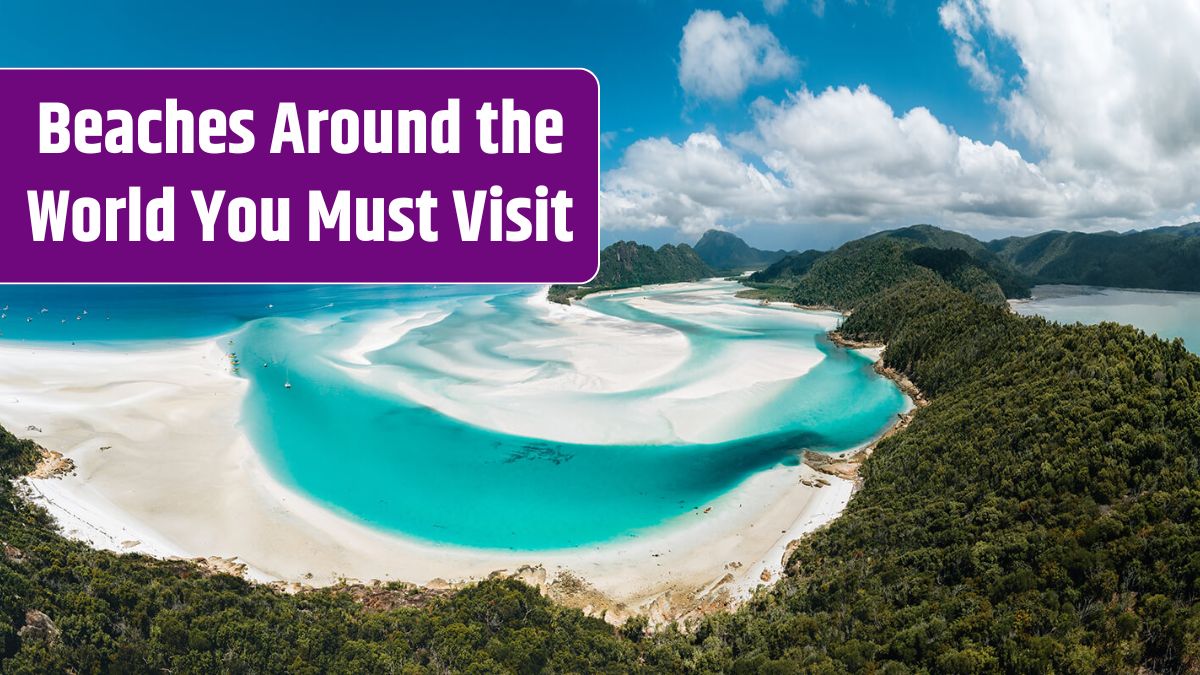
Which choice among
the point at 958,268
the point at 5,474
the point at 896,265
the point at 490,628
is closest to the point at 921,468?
the point at 490,628

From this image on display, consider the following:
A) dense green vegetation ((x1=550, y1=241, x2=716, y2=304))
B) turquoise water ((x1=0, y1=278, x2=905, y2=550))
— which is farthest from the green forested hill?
turquoise water ((x1=0, y1=278, x2=905, y2=550))

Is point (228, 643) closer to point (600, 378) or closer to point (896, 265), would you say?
point (600, 378)

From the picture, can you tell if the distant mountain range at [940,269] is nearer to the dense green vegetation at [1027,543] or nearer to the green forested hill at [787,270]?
the green forested hill at [787,270]

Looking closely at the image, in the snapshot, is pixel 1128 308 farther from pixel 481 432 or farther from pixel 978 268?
pixel 481 432

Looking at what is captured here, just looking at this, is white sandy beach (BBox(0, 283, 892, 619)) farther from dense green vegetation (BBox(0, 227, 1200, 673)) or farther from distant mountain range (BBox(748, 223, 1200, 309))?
distant mountain range (BBox(748, 223, 1200, 309))

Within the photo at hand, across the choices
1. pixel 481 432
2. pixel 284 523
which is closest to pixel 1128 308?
pixel 481 432
